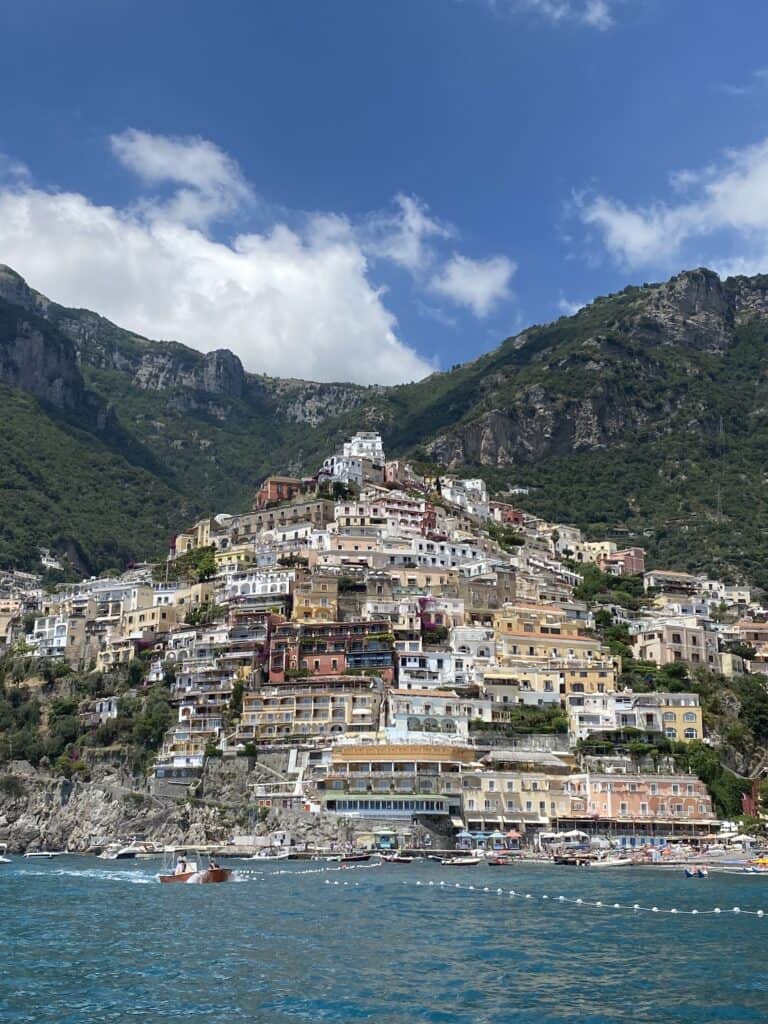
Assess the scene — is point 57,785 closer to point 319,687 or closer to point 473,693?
point 319,687

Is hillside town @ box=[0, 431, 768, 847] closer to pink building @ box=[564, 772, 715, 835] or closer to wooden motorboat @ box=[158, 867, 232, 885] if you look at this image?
pink building @ box=[564, 772, 715, 835]

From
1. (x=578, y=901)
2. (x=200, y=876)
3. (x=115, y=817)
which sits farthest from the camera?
(x=115, y=817)

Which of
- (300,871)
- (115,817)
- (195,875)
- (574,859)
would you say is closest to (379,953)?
(195,875)

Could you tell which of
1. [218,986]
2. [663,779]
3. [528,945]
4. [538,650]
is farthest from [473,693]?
[218,986]

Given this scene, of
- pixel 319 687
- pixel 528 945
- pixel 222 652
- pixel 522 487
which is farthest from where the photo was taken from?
pixel 522 487

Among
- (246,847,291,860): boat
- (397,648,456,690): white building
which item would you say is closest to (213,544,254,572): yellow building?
(397,648,456,690): white building

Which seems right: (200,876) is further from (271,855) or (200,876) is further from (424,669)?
(424,669)

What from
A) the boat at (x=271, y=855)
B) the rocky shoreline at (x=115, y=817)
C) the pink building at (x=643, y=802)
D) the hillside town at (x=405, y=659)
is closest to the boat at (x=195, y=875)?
the boat at (x=271, y=855)
